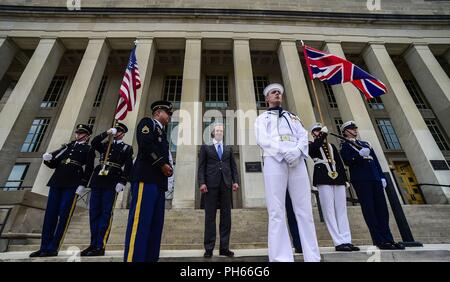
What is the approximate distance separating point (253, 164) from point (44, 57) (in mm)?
13650

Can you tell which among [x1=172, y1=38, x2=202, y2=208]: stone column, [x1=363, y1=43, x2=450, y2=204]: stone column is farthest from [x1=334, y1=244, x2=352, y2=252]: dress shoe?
[x1=363, y1=43, x2=450, y2=204]: stone column

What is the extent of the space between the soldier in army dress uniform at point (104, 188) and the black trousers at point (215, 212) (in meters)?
1.67

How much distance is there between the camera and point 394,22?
15.5 metres

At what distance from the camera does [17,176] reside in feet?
46.8

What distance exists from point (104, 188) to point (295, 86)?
37.4 feet

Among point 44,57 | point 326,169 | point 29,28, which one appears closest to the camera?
point 326,169

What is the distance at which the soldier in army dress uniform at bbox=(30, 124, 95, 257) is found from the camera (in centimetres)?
415

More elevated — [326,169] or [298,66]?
[298,66]

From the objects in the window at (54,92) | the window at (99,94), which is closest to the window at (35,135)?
the window at (54,92)

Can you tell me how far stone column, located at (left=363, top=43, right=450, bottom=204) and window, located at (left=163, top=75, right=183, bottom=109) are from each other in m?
13.6

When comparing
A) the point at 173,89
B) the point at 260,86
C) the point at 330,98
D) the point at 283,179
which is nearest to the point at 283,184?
the point at 283,179
